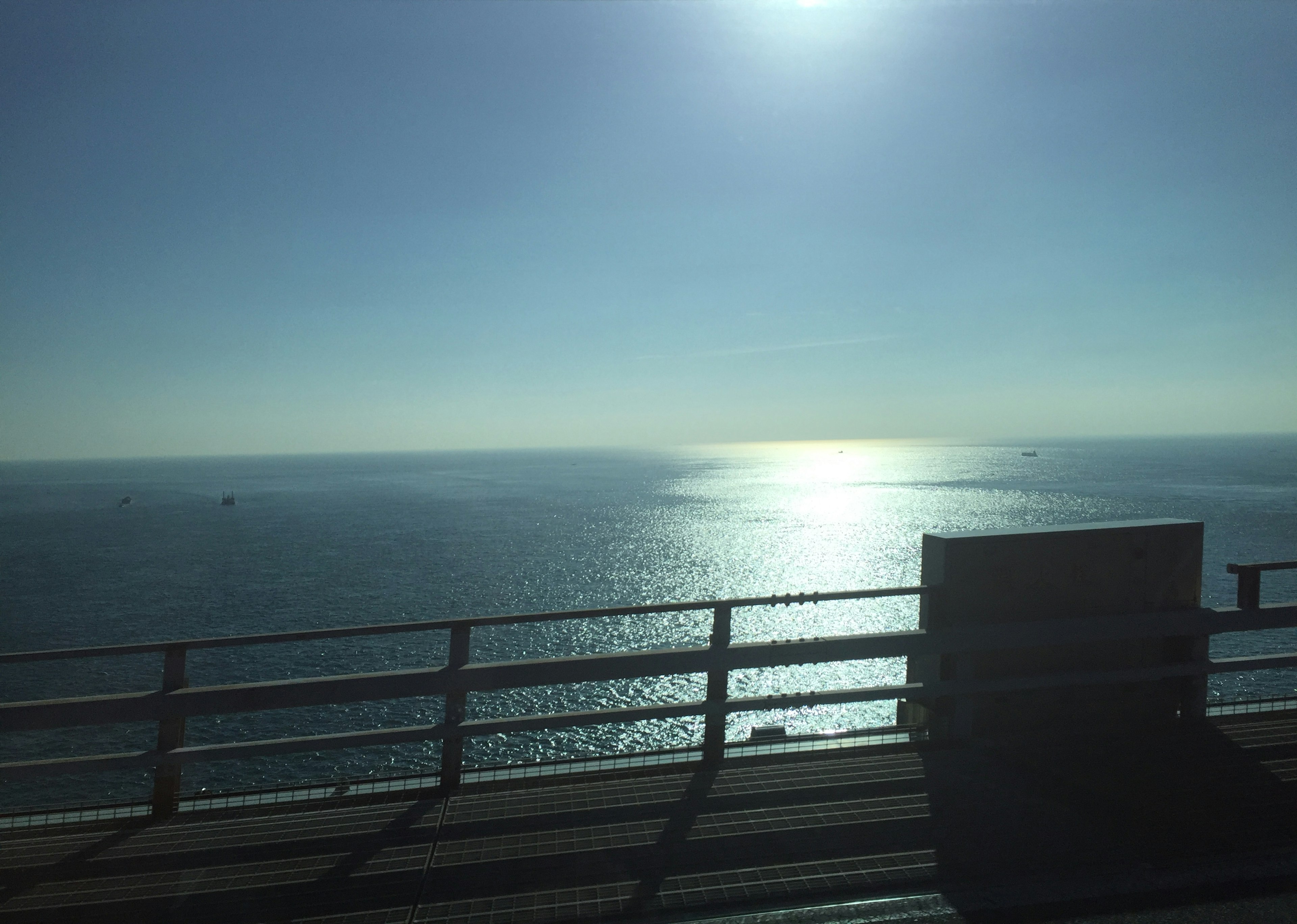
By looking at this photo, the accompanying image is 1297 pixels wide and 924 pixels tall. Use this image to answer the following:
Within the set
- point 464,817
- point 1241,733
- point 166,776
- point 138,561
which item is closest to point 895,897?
point 464,817

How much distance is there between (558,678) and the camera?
4.44 metres

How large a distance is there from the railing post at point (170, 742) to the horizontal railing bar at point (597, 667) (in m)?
0.08

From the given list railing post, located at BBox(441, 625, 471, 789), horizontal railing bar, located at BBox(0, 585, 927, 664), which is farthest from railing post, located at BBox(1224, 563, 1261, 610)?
railing post, located at BBox(441, 625, 471, 789)

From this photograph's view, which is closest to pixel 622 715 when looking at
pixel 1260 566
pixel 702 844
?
pixel 702 844

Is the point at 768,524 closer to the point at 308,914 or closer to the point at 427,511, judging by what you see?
the point at 427,511

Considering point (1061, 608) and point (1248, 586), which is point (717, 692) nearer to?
point (1061, 608)

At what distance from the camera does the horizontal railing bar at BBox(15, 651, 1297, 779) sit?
4.12 metres

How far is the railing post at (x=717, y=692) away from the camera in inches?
182

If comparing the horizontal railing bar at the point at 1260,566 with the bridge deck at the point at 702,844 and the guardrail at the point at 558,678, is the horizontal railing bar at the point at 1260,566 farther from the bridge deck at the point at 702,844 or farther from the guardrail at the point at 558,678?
the bridge deck at the point at 702,844

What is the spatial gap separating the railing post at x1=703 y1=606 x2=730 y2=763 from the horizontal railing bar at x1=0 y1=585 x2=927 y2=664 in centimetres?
13

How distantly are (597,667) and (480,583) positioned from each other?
52.9 meters

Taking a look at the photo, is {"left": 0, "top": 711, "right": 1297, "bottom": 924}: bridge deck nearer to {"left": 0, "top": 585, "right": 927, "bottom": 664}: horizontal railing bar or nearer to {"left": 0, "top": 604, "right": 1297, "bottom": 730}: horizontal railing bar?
{"left": 0, "top": 604, "right": 1297, "bottom": 730}: horizontal railing bar

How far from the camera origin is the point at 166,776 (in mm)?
4305

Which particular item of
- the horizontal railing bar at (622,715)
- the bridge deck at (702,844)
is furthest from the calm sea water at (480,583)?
the bridge deck at (702,844)
